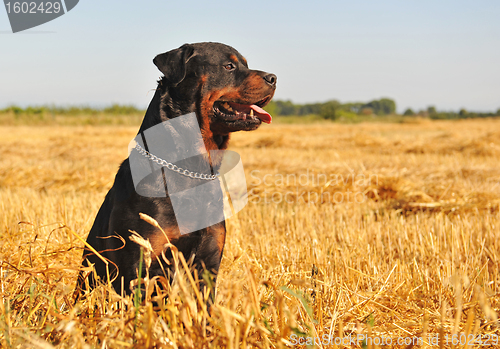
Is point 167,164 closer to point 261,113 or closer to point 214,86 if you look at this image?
point 214,86

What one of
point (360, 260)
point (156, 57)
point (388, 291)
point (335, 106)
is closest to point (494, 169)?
point (360, 260)

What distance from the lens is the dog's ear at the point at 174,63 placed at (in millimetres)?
2744

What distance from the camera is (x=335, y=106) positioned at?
150ft

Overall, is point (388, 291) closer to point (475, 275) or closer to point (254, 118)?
point (475, 275)

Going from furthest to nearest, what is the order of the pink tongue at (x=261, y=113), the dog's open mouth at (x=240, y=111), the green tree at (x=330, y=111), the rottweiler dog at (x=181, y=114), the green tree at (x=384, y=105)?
the green tree at (x=384, y=105) → the green tree at (x=330, y=111) → the pink tongue at (x=261, y=113) → the dog's open mouth at (x=240, y=111) → the rottweiler dog at (x=181, y=114)

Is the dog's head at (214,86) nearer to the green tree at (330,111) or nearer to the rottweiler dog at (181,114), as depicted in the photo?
the rottweiler dog at (181,114)

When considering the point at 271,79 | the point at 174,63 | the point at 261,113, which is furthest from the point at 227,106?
the point at 174,63

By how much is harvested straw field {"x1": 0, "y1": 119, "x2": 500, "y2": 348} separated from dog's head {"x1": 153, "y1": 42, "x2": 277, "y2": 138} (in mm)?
1001

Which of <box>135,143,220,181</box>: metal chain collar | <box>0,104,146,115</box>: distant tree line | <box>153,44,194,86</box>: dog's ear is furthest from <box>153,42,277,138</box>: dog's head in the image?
<box>0,104,146,115</box>: distant tree line

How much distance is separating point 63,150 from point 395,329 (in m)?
10.7

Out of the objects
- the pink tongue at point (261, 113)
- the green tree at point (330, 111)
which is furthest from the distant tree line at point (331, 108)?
the pink tongue at point (261, 113)

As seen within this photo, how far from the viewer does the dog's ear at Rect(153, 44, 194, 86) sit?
2.74 m

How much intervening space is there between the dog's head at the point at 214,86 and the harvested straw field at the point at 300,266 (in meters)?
1.00

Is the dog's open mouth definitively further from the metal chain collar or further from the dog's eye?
the metal chain collar
